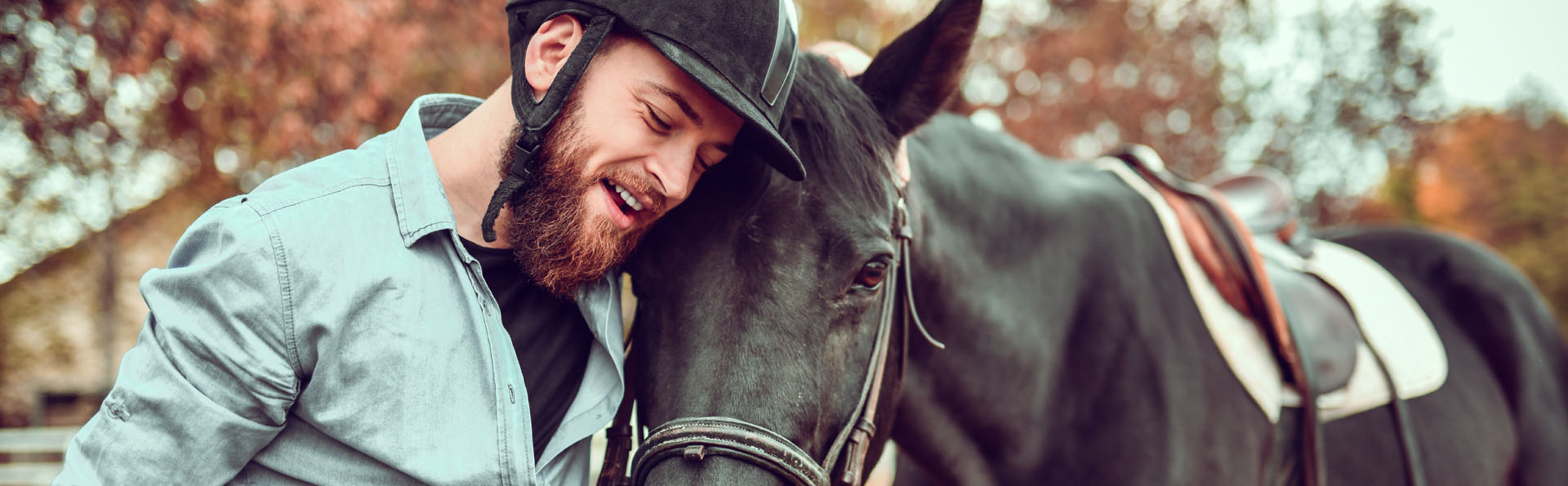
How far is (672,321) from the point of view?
5.41 feet

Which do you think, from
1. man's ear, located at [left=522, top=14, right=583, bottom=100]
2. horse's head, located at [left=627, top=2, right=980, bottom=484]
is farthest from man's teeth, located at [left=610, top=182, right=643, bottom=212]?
man's ear, located at [left=522, top=14, right=583, bottom=100]

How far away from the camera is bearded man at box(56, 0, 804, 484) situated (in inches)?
55.6

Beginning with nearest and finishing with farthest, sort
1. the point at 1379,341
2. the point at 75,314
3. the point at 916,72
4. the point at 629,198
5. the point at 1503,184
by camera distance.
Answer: the point at 629,198
the point at 916,72
the point at 1379,341
the point at 75,314
the point at 1503,184

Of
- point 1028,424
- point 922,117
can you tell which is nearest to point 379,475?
point 922,117

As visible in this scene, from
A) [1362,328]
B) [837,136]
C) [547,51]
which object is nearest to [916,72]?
[837,136]

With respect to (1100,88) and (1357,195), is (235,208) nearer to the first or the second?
(1100,88)

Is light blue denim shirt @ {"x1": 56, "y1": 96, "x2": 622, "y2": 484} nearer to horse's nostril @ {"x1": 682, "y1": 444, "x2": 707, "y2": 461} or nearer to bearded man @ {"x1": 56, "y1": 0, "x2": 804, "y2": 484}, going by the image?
bearded man @ {"x1": 56, "y1": 0, "x2": 804, "y2": 484}

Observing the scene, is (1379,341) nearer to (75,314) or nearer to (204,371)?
(204,371)

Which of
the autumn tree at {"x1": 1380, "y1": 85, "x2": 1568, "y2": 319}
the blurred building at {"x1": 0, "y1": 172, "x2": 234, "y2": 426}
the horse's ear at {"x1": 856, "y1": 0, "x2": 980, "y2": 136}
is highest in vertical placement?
the horse's ear at {"x1": 856, "y1": 0, "x2": 980, "y2": 136}

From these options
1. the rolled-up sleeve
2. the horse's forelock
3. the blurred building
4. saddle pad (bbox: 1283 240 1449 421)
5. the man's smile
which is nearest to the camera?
the rolled-up sleeve

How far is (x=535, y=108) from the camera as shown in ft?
5.32

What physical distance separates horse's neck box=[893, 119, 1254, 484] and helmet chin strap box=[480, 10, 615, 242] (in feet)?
2.66

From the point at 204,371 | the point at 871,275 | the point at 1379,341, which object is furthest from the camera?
the point at 1379,341

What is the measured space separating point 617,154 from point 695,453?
545 millimetres
